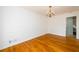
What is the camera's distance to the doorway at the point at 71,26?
6420 millimetres

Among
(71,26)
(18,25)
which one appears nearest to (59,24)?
(71,26)

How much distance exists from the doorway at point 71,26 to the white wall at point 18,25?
97.6 inches

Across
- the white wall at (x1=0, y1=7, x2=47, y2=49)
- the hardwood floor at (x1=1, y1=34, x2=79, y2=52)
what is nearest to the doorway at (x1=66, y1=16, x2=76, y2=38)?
the hardwood floor at (x1=1, y1=34, x2=79, y2=52)

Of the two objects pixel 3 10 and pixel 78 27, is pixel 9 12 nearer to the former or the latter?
pixel 3 10

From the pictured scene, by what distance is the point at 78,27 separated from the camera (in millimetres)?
5980

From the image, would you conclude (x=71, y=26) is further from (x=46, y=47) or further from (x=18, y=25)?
(x=18, y=25)

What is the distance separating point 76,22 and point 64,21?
3.81 feet

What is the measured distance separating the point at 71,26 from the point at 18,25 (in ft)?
14.1

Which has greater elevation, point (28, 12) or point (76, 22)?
point (28, 12)

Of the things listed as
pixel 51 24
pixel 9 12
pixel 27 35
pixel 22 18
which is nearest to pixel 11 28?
pixel 9 12

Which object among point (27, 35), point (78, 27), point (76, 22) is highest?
point (76, 22)

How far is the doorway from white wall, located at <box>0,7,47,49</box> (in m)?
2.48

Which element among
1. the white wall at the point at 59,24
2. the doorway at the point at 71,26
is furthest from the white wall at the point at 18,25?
the doorway at the point at 71,26

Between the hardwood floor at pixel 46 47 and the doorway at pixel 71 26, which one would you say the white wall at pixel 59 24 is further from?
the hardwood floor at pixel 46 47
